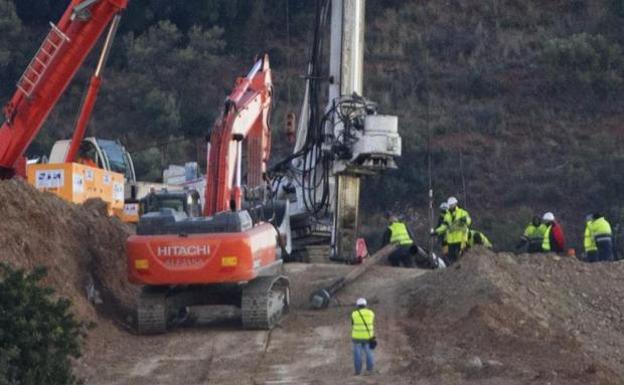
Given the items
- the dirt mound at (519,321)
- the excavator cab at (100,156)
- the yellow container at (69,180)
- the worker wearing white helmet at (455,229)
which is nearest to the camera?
the dirt mound at (519,321)

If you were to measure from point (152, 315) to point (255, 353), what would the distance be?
2.37 meters

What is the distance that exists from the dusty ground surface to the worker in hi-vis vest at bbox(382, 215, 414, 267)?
6.05 feet

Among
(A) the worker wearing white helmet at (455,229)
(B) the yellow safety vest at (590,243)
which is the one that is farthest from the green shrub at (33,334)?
(B) the yellow safety vest at (590,243)

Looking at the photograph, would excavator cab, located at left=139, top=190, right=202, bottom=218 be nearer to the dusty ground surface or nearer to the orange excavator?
the dusty ground surface

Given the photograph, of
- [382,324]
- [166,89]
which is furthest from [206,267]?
[166,89]

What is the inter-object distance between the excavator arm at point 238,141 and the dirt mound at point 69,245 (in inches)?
76.4

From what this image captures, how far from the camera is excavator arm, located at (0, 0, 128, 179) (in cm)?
3253

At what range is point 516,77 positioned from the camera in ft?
213

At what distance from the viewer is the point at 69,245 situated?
1097 inches

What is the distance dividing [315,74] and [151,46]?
3101 cm

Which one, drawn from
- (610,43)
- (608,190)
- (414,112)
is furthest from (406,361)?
(610,43)

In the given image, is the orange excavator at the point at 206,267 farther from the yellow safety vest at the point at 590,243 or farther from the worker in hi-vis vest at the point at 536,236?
the yellow safety vest at the point at 590,243

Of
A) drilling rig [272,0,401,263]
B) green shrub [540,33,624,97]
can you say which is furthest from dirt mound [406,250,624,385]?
green shrub [540,33,624,97]

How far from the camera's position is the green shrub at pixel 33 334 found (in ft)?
61.9
